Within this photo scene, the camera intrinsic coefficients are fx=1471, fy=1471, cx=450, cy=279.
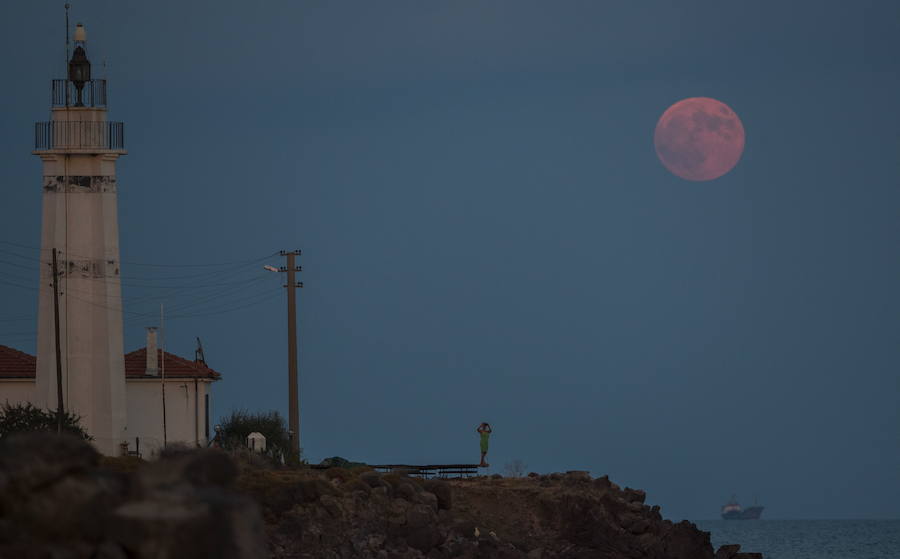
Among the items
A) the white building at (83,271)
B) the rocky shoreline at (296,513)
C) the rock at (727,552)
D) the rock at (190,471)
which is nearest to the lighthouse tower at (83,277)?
the white building at (83,271)

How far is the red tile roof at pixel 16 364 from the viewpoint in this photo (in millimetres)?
56156

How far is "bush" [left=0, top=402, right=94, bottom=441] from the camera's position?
48.2 meters

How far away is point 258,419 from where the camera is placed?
68.0 meters

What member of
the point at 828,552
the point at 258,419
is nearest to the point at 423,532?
the point at 258,419

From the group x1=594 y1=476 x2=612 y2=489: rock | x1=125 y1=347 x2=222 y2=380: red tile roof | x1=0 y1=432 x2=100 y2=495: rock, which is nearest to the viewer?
x1=0 y1=432 x2=100 y2=495: rock

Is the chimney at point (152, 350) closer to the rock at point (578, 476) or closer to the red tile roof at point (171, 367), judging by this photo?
the red tile roof at point (171, 367)

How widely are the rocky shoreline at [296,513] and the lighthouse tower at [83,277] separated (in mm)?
11751

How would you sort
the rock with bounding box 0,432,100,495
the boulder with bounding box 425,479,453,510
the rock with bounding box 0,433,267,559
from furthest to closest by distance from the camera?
the boulder with bounding box 425,479,453,510
the rock with bounding box 0,432,100,495
the rock with bounding box 0,433,267,559

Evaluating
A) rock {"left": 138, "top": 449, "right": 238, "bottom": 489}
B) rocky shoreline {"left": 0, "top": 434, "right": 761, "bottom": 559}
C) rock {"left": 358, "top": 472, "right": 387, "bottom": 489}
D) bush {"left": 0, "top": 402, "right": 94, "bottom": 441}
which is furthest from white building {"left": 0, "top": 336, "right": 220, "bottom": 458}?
rock {"left": 138, "top": 449, "right": 238, "bottom": 489}

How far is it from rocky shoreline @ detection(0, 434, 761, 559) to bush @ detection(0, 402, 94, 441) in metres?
9.08

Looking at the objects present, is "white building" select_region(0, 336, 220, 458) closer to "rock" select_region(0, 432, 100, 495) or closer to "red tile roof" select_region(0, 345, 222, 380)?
"red tile roof" select_region(0, 345, 222, 380)

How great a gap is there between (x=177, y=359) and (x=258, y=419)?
7151 mm

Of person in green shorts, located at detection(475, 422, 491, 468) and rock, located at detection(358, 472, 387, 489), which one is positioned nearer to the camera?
rock, located at detection(358, 472, 387, 489)

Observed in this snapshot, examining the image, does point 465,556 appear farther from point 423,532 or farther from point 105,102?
point 105,102
